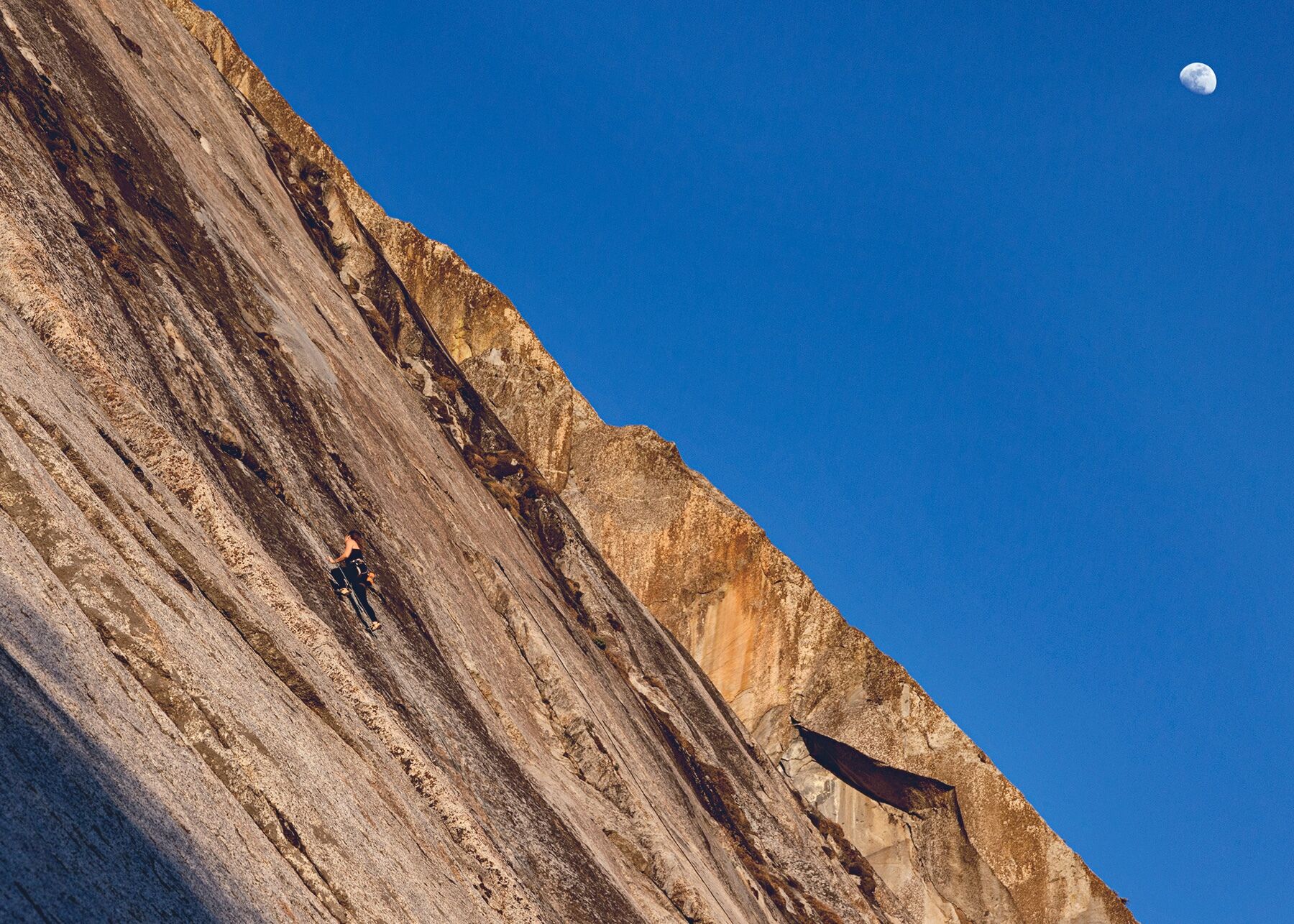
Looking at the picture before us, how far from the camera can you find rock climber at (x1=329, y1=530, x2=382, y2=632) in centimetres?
1448

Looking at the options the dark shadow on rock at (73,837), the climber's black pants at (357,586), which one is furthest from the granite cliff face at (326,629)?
the climber's black pants at (357,586)

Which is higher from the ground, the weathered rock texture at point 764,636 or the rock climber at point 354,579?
the weathered rock texture at point 764,636

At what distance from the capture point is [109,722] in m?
8.49

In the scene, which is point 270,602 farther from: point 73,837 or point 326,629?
point 73,837

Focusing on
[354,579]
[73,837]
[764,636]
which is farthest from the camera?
[764,636]

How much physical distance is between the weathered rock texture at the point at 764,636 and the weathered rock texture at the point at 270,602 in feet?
20.1

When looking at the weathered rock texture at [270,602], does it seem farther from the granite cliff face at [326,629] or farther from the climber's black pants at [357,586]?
the climber's black pants at [357,586]

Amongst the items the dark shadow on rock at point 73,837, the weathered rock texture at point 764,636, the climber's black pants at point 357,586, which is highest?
the weathered rock texture at point 764,636

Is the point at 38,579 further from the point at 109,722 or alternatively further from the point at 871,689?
the point at 871,689

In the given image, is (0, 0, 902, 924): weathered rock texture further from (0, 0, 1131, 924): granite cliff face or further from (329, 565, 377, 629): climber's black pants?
(329, 565, 377, 629): climber's black pants

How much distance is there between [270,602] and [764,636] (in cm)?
2249

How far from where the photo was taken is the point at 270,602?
41.9 ft

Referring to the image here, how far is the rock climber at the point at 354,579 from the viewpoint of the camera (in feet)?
47.5

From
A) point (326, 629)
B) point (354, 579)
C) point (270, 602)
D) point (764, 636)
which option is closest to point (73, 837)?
point (270, 602)
